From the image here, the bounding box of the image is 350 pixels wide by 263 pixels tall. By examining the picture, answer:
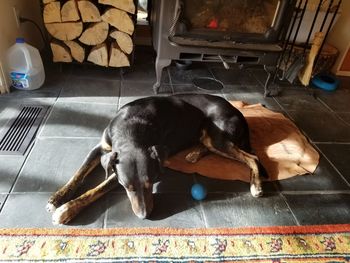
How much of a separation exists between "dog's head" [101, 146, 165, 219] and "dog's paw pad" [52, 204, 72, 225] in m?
0.28

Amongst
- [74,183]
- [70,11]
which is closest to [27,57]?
[70,11]

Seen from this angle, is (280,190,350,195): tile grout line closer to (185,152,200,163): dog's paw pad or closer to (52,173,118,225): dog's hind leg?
(185,152,200,163): dog's paw pad

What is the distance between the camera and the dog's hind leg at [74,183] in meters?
1.46

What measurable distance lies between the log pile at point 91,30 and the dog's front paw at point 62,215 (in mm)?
1710

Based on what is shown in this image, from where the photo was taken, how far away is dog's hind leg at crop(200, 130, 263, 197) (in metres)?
1.73

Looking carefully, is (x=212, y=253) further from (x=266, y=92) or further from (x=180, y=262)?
(x=266, y=92)

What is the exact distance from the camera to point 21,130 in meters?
1.99

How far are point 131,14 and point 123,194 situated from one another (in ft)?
5.68

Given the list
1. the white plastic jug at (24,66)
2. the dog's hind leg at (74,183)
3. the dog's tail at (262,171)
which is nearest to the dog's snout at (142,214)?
the dog's hind leg at (74,183)

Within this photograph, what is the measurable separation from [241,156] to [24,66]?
1973 millimetres

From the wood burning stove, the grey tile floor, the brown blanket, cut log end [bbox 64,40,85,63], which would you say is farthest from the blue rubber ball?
cut log end [bbox 64,40,85,63]

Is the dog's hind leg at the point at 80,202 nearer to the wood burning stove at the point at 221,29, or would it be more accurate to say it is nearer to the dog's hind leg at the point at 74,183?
the dog's hind leg at the point at 74,183

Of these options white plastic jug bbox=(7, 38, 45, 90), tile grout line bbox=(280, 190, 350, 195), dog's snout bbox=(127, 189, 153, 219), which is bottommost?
tile grout line bbox=(280, 190, 350, 195)

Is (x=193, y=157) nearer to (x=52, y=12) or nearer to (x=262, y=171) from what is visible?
(x=262, y=171)
